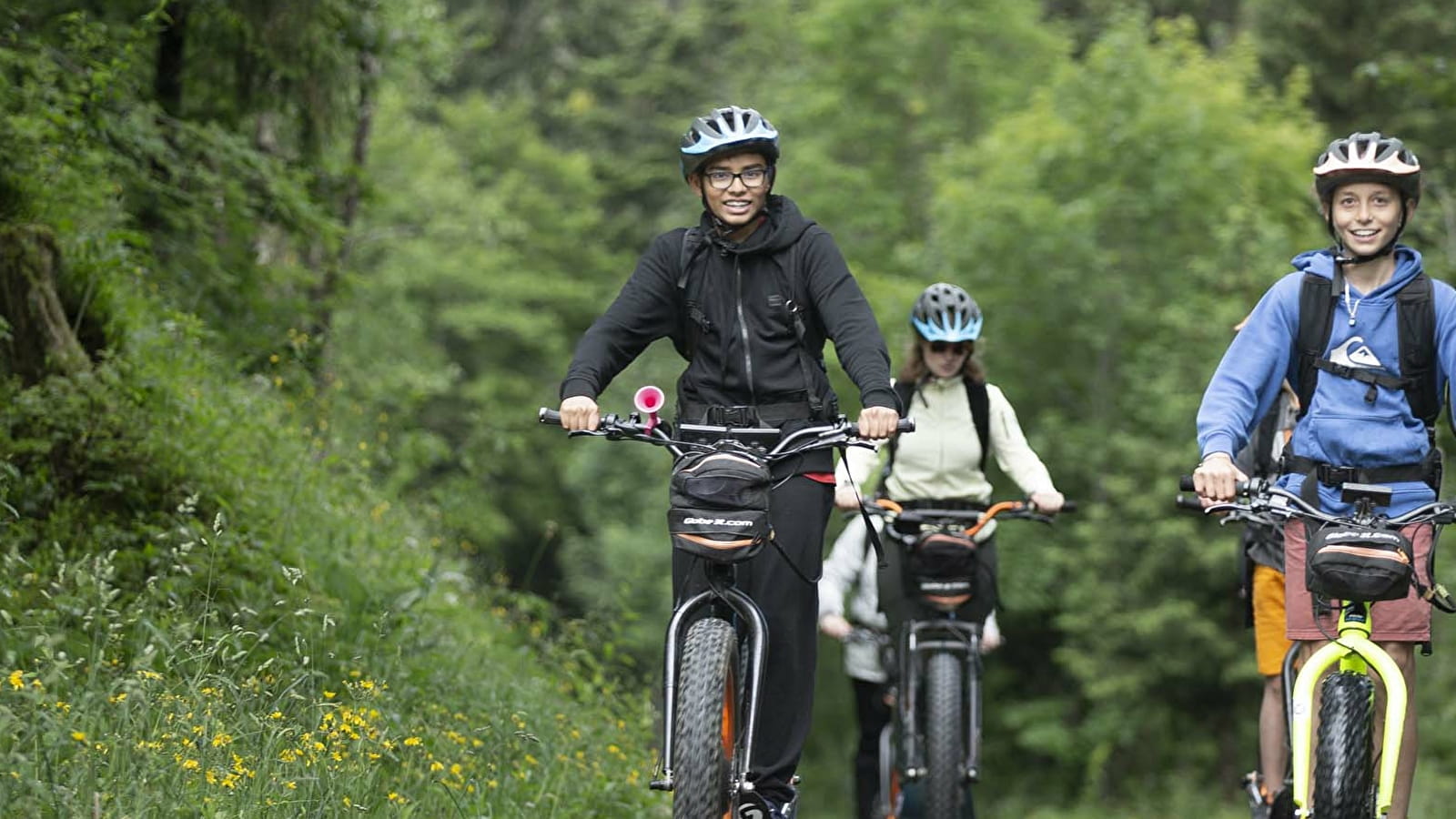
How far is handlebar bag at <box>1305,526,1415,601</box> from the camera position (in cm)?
494

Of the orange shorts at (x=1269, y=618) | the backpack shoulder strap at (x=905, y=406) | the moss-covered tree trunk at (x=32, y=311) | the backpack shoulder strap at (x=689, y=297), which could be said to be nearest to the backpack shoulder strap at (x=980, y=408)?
the backpack shoulder strap at (x=905, y=406)

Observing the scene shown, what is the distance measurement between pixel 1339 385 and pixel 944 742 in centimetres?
276

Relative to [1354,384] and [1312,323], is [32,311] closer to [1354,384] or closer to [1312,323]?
[1312,323]

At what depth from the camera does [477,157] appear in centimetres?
4191

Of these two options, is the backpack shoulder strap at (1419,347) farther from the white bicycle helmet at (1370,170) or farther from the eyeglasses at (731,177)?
the eyeglasses at (731,177)

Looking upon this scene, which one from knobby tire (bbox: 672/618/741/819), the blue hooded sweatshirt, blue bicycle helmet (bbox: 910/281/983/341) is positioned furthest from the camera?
blue bicycle helmet (bbox: 910/281/983/341)

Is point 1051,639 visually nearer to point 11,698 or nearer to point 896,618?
point 896,618

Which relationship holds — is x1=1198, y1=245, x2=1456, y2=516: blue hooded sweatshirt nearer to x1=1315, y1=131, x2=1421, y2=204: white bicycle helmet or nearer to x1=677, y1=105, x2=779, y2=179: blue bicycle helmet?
x1=1315, y1=131, x2=1421, y2=204: white bicycle helmet

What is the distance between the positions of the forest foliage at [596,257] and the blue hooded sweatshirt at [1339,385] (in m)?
3.54

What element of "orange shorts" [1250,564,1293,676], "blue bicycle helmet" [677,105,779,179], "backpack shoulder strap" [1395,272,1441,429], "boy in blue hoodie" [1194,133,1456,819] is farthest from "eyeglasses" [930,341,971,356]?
"backpack shoulder strap" [1395,272,1441,429]

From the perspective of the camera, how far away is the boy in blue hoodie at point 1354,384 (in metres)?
5.32

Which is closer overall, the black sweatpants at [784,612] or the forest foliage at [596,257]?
the black sweatpants at [784,612]

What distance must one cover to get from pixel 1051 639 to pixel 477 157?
1913cm

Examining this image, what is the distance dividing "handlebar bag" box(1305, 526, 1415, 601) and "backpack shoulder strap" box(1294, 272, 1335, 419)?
2.13ft
